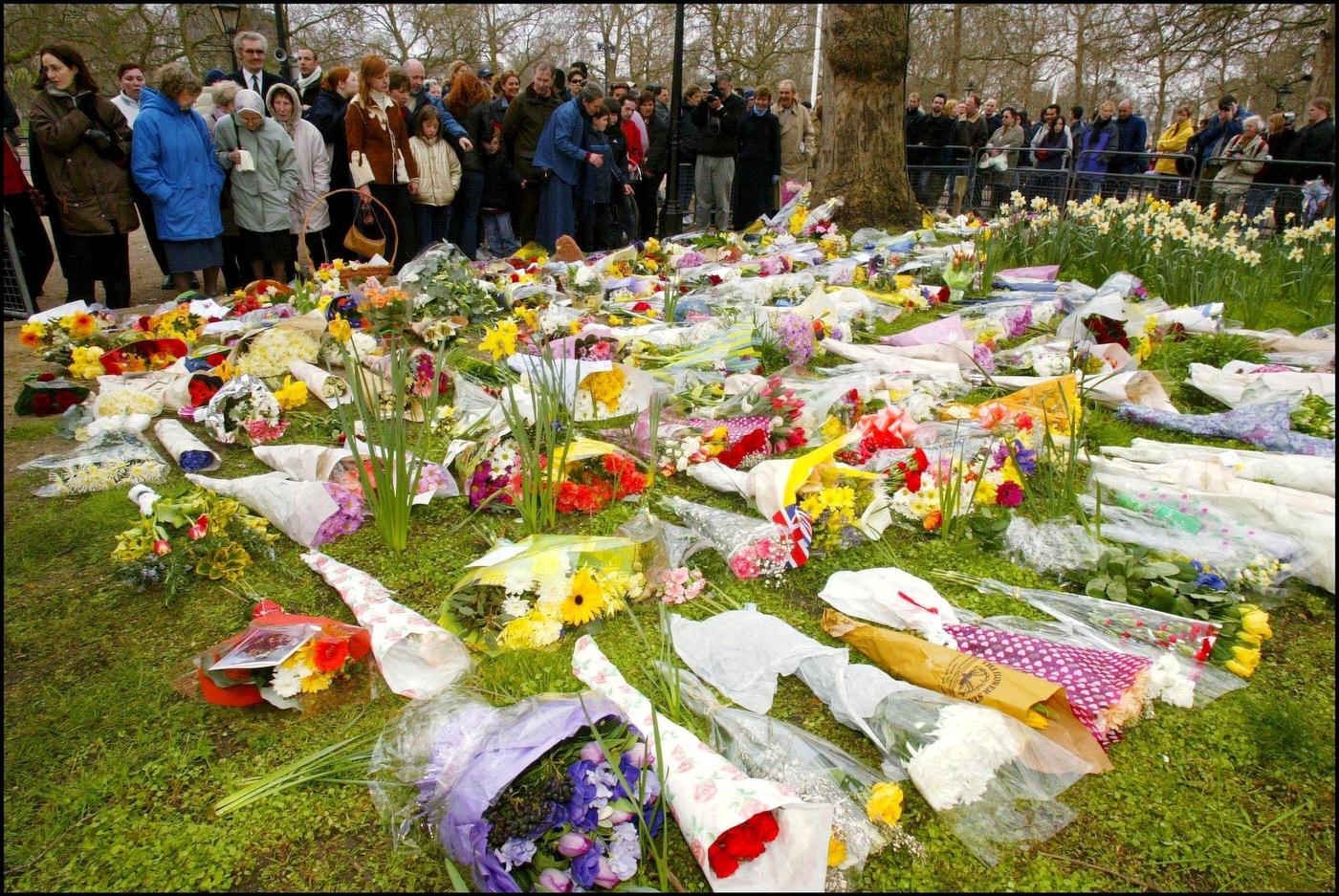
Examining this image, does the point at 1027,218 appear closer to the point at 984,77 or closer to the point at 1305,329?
the point at 1305,329

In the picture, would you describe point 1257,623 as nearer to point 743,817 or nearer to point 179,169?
point 743,817

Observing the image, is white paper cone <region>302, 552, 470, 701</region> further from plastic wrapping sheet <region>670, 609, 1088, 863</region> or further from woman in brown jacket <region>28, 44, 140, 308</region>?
woman in brown jacket <region>28, 44, 140, 308</region>

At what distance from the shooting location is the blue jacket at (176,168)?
209 inches

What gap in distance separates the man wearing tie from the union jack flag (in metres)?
5.44

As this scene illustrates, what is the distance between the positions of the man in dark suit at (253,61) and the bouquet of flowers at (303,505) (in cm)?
435

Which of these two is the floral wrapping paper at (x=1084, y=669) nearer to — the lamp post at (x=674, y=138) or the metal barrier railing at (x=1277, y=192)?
the lamp post at (x=674, y=138)

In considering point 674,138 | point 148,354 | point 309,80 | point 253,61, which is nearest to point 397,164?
point 253,61

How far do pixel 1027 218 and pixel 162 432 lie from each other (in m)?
6.92

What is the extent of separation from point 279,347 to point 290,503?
5.78 ft

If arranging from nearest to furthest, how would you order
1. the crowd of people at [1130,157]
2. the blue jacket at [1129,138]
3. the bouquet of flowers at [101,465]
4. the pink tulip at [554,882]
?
the pink tulip at [554,882], the bouquet of flowers at [101,465], the crowd of people at [1130,157], the blue jacket at [1129,138]

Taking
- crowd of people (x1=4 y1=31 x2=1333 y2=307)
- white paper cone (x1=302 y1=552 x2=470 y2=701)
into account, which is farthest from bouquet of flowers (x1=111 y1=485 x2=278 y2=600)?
crowd of people (x1=4 y1=31 x2=1333 y2=307)

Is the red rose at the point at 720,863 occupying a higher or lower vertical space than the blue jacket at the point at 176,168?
lower

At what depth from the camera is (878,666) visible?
85.4 inches

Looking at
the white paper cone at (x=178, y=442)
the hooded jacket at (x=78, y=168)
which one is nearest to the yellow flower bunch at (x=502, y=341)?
the white paper cone at (x=178, y=442)
